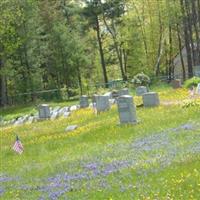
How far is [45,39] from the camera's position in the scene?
62.1m

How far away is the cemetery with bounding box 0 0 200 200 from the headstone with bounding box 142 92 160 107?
1.9 inches

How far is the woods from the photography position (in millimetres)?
55094

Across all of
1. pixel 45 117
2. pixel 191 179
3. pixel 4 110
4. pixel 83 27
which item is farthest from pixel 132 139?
pixel 83 27

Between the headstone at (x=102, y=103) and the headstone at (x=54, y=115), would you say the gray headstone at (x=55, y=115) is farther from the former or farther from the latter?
the headstone at (x=102, y=103)

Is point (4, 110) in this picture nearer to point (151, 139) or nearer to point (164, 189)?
point (151, 139)

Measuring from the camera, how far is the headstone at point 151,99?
2740cm

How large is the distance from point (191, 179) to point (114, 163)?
140 inches

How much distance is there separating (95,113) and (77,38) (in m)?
31.4

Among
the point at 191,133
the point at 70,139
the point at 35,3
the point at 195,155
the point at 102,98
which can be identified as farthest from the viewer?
the point at 35,3

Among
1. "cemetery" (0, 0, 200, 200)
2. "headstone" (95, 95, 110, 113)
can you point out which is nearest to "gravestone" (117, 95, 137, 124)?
"cemetery" (0, 0, 200, 200)

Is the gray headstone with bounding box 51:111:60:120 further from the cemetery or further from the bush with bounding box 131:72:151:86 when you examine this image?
the bush with bounding box 131:72:151:86

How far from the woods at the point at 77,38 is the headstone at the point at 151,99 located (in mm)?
24468

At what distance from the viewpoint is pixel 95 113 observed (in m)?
30.3

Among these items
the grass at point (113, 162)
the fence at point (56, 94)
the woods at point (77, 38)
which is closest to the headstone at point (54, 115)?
the grass at point (113, 162)
